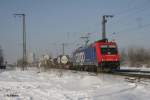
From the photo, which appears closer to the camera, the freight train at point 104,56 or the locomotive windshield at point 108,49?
the freight train at point 104,56

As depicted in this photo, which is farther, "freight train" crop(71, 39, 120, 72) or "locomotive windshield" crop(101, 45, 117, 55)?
"locomotive windshield" crop(101, 45, 117, 55)

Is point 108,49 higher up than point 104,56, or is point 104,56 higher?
point 108,49

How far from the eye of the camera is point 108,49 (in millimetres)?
36500

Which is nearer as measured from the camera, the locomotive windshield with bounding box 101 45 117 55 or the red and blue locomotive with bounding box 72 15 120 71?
the red and blue locomotive with bounding box 72 15 120 71

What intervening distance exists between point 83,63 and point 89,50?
14.3ft

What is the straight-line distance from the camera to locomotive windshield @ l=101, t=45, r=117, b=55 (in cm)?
3609

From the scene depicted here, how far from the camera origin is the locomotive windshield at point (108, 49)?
118ft

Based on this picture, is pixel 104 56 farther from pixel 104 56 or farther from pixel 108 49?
pixel 108 49

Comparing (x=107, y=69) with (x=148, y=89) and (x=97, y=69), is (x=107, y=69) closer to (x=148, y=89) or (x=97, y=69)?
(x=97, y=69)

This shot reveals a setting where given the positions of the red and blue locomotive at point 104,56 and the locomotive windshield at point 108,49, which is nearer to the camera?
the red and blue locomotive at point 104,56

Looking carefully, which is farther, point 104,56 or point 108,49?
point 108,49

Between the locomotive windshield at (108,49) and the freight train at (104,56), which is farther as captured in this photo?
the locomotive windshield at (108,49)

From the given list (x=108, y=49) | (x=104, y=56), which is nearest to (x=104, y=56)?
(x=104, y=56)

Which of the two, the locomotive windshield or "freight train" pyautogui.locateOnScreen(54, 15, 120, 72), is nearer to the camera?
"freight train" pyautogui.locateOnScreen(54, 15, 120, 72)
